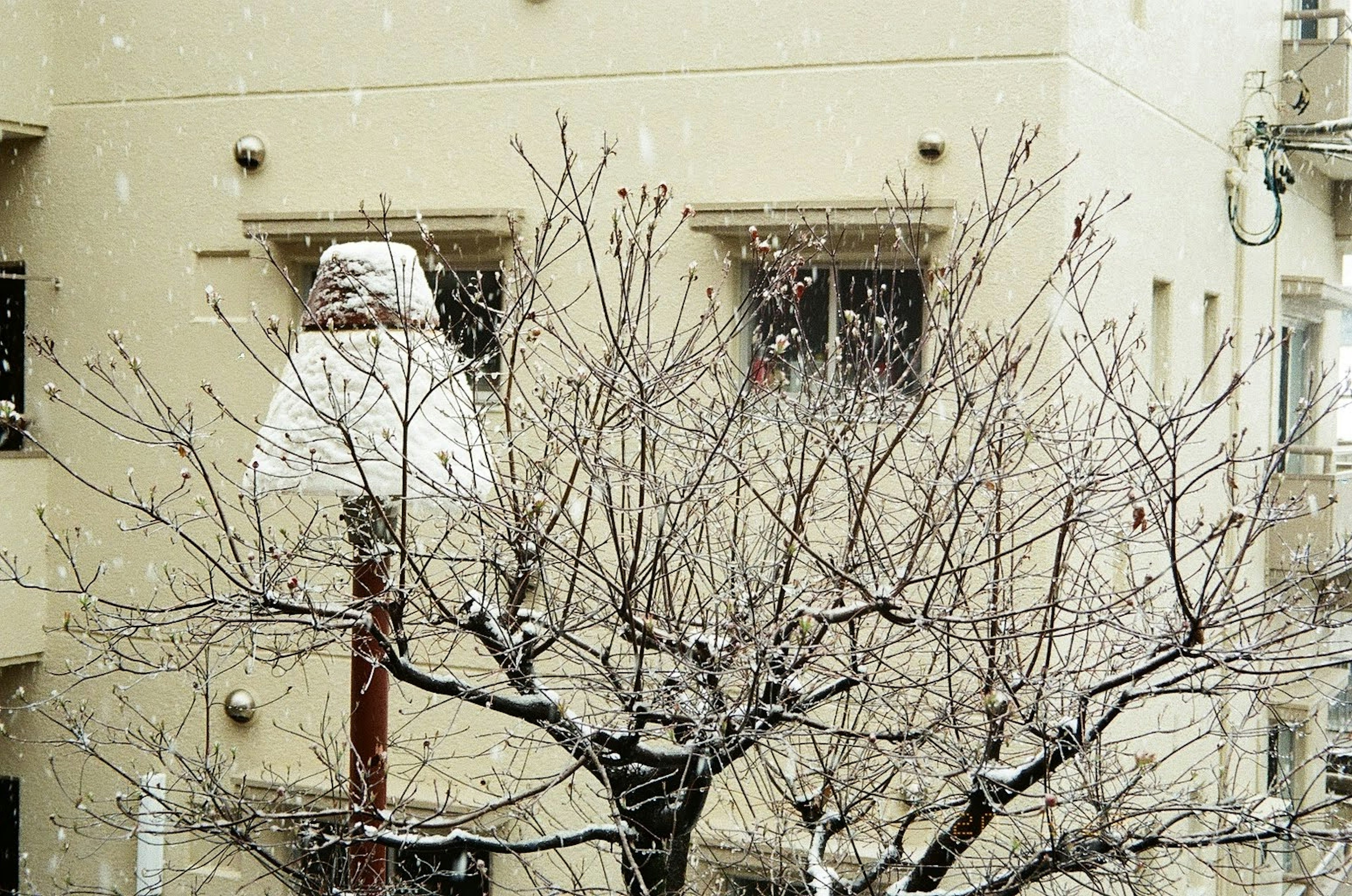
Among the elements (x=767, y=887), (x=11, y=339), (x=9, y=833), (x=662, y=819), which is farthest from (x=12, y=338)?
(x=662, y=819)

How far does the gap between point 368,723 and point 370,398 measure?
116 centimetres

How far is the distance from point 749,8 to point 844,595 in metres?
4.79

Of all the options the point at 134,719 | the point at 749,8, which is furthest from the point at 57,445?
the point at 749,8

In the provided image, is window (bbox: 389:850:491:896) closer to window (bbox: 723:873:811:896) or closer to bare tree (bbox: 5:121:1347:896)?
window (bbox: 723:873:811:896)

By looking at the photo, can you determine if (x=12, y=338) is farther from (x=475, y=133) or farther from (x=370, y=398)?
(x=370, y=398)

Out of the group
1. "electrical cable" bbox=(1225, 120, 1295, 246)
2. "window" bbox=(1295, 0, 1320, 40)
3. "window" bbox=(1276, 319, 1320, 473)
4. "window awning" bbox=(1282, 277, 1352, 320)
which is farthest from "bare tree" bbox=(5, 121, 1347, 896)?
"window" bbox=(1295, 0, 1320, 40)

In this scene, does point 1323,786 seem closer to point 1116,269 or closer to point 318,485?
point 1116,269

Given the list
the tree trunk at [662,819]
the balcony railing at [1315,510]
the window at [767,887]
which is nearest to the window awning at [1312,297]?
the balcony railing at [1315,510]

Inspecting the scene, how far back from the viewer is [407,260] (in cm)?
553

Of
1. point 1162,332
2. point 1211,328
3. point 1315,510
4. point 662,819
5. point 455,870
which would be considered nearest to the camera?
point 662,819

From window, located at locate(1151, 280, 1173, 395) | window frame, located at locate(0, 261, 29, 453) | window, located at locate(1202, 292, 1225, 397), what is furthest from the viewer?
window, located at locate(1202, 292, 1225, 397)

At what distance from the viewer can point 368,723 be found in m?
5.47

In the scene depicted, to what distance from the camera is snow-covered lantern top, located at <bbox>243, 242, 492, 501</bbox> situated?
5129 millimetres

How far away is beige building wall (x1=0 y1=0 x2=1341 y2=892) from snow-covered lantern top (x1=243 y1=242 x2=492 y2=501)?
3.21 metres
